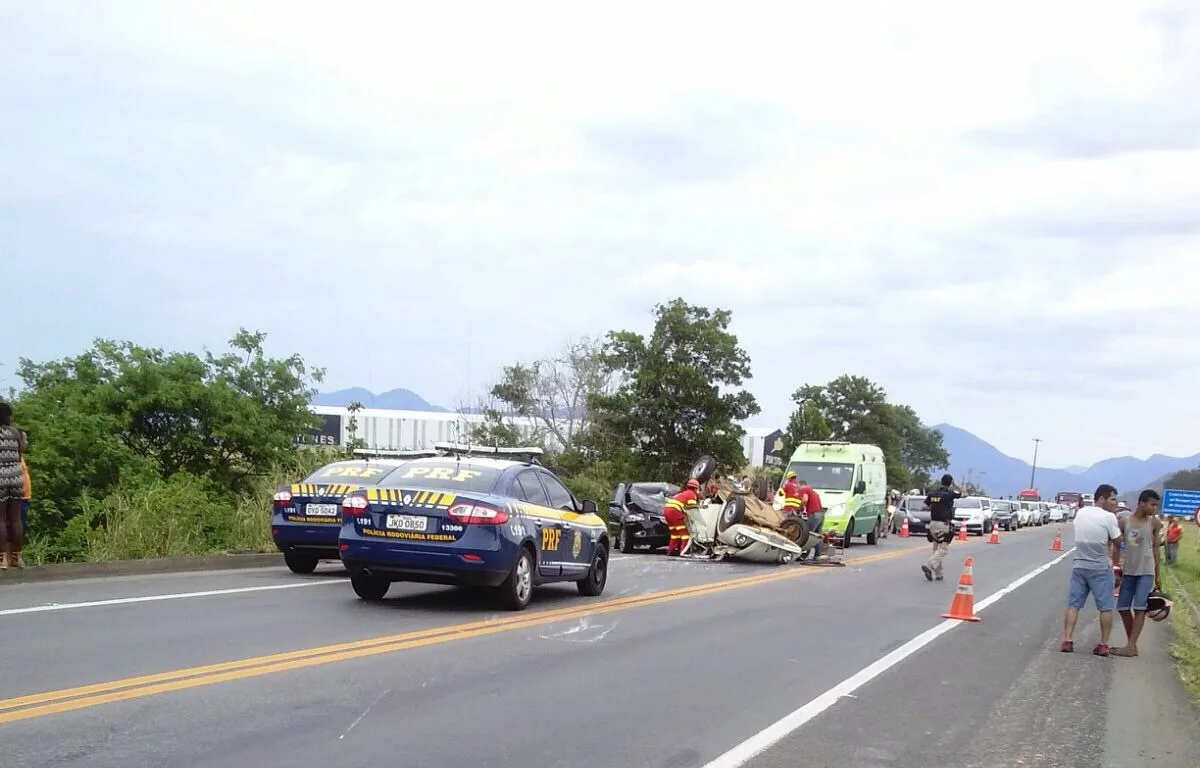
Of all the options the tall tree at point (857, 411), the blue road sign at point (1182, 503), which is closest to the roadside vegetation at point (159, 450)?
the blue road sign at point (1182, 503)

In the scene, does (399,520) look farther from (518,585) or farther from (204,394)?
(204,394)

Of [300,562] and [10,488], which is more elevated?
[10,488]

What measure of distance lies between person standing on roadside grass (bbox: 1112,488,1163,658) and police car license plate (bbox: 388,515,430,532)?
709cm

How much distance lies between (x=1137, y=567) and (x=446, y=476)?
23.4ft

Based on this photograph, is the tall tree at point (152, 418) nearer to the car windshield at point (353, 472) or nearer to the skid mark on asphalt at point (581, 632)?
the car windshield at point (353, 472)

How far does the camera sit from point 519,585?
12.2 meters

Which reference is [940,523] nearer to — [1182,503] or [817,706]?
[817,706]

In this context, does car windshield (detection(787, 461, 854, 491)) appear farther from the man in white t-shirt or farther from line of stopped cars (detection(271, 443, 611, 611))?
the man in white t-shirt

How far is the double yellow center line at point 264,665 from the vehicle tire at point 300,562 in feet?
13.7

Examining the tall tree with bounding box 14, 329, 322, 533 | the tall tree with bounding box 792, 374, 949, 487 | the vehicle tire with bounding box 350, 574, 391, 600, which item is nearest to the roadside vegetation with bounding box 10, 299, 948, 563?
the tall tree with bounding box 14, 329, 322, 533

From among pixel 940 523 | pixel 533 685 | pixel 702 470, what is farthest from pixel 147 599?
pixel 940 523

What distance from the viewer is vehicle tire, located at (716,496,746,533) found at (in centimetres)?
2216

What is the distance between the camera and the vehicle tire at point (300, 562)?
1545 cm

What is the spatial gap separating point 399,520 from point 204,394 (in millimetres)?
10387
